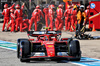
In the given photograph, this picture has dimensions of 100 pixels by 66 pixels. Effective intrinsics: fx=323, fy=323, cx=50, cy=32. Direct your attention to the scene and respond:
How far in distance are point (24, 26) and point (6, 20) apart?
61.0 inches

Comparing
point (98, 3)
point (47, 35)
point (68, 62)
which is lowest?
point (68, 62)

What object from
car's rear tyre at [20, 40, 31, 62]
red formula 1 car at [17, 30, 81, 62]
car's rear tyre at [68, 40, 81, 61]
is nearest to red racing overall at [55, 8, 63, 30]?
red formula 1 car at [17, 30, 81, 62]

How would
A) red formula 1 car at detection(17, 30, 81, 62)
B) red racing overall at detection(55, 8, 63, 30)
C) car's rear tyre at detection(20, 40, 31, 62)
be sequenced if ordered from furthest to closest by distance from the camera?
red racing overall at detection(55, 8, 63, 30) < car's rear tyre at detection(20, 40, 31, 62) < red formula 1 car at detection(17, 30, 81, 62)

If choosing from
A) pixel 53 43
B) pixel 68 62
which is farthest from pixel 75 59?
pixel 53 43

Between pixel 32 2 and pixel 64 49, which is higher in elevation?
pixel 32 2

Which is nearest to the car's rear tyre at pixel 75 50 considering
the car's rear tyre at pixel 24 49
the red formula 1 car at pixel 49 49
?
the red formula 1 car at pixel 49 49

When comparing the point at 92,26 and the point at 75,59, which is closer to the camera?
the point at 75,59

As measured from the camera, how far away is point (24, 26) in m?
23.5

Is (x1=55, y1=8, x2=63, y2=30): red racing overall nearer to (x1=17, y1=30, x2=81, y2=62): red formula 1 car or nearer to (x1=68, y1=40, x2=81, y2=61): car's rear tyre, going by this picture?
(x1=17, y1=30, x2=81, y2=62): red formula 1 car

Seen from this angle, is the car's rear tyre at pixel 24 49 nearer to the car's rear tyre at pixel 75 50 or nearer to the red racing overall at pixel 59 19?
the car's rear tyre at pixel 75 50

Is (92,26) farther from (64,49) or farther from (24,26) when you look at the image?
(64,49)

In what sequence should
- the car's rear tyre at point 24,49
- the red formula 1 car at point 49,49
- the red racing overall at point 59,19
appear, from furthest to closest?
1. the red racing overall at point 59,19
2. the car's rear tyre at point 24,49
3. the red formula 1 car at point 49,49

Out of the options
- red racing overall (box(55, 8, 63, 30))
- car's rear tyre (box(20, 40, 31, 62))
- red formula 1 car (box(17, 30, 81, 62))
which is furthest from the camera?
red racing overall (box(55, 8, 63, 30))

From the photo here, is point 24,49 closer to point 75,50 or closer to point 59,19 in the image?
point 75,50
